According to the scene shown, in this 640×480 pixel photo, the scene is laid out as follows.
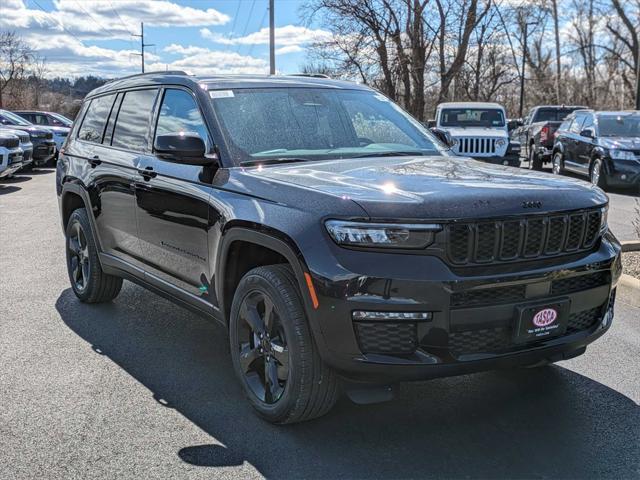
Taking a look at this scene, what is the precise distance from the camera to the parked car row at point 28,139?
55.6 feet

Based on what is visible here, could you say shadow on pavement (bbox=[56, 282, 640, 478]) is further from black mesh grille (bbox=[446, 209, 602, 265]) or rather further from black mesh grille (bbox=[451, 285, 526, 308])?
black mesh grille (bbox=[446, 209, 602, 265])

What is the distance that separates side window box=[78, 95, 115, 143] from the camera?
5961 millimetres

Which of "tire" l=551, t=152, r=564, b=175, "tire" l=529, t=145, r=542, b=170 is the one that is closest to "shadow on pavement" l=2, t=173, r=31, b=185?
"tire" l=551, t=152, r=564, b=175

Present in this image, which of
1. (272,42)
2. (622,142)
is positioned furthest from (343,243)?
(272,42)

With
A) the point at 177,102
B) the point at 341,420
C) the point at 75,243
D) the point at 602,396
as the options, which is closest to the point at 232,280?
the point at 341,420

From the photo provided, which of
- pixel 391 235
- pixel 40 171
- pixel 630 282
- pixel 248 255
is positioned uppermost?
pixel 391 235

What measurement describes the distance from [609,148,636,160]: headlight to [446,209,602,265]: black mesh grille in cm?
1181

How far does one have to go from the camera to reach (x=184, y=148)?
4.08 meters

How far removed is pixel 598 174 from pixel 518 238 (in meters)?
12.7

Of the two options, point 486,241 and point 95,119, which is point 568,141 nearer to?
point 95,119

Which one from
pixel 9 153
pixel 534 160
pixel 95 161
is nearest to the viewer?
pixel 95 161

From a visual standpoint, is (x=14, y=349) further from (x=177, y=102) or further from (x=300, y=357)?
(x=300, y=357)

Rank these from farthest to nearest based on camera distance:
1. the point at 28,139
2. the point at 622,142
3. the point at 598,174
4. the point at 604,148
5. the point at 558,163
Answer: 1. the point at 28,139
2. the point at 558,163
3. the point at 598,174
4. the point at 604,148
5. the point at 622,142

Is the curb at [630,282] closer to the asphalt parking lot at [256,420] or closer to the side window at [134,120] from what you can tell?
the asphalt parking lot at [256,420]
